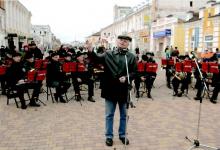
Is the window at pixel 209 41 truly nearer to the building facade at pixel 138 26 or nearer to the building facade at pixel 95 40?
the building facade at pixel 95 40

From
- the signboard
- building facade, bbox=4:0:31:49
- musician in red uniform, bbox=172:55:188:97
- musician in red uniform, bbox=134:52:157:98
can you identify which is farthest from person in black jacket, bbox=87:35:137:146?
building facade, bbox=4:0:31:49

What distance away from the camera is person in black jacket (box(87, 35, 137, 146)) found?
511cm

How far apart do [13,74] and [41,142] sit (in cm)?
353

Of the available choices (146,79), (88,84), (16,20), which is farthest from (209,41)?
(16,20)

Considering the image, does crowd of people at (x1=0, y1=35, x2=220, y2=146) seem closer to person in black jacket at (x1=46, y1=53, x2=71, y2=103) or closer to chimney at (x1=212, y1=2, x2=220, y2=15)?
person in black jacket at (x1=46, y1=53, x2=71, y2=103)

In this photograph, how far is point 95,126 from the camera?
6527 mm

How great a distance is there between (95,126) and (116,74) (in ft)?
6.18

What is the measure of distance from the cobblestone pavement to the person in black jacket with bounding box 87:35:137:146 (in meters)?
0.72

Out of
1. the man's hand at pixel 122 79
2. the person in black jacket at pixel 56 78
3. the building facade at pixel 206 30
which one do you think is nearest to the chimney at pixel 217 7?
the building facade at pixel 206 30

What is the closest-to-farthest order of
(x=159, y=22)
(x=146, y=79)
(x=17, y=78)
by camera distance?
(x=17, y=78) < (x=146, y=79) < (x=159, y=22)

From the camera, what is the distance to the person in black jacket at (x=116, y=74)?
16.8 feet

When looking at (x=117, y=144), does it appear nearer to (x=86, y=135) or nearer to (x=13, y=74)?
(x=86, y=135)

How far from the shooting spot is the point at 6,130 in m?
6.23

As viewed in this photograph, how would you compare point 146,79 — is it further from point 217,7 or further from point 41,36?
point 41,36
